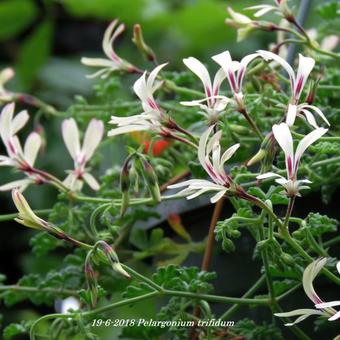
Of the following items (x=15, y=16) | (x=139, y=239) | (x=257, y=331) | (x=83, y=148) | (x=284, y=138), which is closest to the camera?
(x=284, y=138)

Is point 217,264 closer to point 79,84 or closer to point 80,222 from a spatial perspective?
point 80,222

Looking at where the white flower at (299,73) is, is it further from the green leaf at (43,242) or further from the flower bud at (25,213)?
the green leaf at (43,242)

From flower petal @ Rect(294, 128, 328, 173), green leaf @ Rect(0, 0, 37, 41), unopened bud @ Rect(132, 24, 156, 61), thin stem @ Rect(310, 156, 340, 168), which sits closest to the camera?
flower petal @ Rect(294, 128, 328, 173)

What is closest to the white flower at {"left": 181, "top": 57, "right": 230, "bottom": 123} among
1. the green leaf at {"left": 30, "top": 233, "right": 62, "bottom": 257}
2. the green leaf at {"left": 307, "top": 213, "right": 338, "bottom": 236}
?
the green leaf at {"left": 307, "top": 213, "right": 338, "bottom": 236}

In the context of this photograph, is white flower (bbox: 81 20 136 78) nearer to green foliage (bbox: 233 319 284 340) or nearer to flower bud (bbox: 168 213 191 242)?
flower bud (bbox: 168 213 191 242)

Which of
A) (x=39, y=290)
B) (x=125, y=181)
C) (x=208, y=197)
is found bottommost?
(x=39, y=290)

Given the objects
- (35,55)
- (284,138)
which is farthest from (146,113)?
(35,55)

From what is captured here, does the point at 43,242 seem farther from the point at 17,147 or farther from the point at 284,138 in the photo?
the point at 284,138

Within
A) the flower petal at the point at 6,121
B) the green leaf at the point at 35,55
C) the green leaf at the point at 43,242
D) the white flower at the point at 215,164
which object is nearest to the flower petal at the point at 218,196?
the white flower at the point at 215,164
